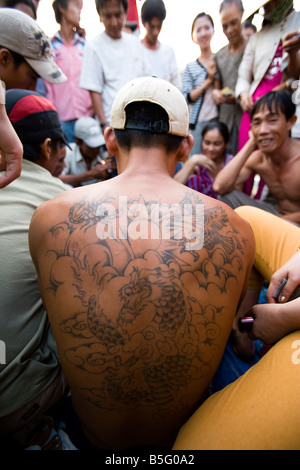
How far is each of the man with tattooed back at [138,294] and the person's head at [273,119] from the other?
2.18 metres

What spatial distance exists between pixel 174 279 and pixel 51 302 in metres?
0.53

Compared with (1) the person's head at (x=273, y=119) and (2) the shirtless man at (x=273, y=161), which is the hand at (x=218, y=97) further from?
(1) the person's head at (x=273, y=119)

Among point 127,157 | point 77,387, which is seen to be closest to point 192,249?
point 127,157

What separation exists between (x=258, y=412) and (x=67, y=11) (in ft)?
17.2

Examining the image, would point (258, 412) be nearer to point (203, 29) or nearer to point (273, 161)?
point (273, 161)

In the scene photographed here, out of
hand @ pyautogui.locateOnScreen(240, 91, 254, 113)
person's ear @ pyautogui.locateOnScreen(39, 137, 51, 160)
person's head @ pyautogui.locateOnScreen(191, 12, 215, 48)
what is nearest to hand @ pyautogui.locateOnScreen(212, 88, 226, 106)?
hand @ pyautogui.locateOnScreen(240, 91, 254, 113)

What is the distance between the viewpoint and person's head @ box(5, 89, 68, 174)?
82.0 inches

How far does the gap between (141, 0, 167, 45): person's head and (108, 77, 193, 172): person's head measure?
3.40 metres

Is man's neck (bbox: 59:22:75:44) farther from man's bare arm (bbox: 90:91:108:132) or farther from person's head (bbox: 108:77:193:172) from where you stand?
person's head (bbox: 108:77:193:172)

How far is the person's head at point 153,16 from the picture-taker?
411cm

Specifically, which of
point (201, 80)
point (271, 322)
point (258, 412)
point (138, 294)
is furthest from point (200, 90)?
point (258, 412)

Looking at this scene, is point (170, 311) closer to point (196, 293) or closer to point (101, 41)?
point (196, 293)

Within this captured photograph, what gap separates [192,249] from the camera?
124 cm
